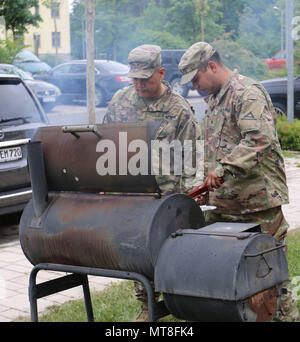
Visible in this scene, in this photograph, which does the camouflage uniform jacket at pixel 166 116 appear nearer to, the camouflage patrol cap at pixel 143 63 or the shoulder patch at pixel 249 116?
the camouflage patrol cap at pixel 143 63

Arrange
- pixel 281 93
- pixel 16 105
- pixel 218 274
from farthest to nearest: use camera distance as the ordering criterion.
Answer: pixel 281 93
pixel 16 105
pixel 218 274

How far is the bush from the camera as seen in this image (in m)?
13.3

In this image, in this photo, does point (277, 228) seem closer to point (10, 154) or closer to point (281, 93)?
point (10, 154)

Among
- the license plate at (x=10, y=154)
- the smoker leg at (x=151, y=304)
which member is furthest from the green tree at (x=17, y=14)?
the smoker leg at (x=151, y=304)

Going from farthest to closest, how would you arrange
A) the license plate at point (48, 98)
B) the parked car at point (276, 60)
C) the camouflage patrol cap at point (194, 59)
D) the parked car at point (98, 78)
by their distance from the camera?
the parked car at point (276, 60) < the parked car at point (98, 78) < the license plate at point (48, 98) < the camouflage patrol cap at point (194, 59)

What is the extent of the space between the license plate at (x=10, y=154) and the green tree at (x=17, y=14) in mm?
6735

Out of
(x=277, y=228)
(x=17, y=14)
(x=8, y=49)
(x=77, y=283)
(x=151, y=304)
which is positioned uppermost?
(x=17, y=14)

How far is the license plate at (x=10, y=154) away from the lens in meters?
7.04

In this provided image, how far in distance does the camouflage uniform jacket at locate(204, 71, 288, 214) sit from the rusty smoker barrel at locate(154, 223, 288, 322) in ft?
2.36

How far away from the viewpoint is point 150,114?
4.59 meters

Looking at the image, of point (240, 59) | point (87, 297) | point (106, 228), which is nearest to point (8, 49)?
point (87, 297)

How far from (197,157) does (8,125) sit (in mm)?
3513

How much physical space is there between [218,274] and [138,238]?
489mm

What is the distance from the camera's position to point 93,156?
3434 millimetres
